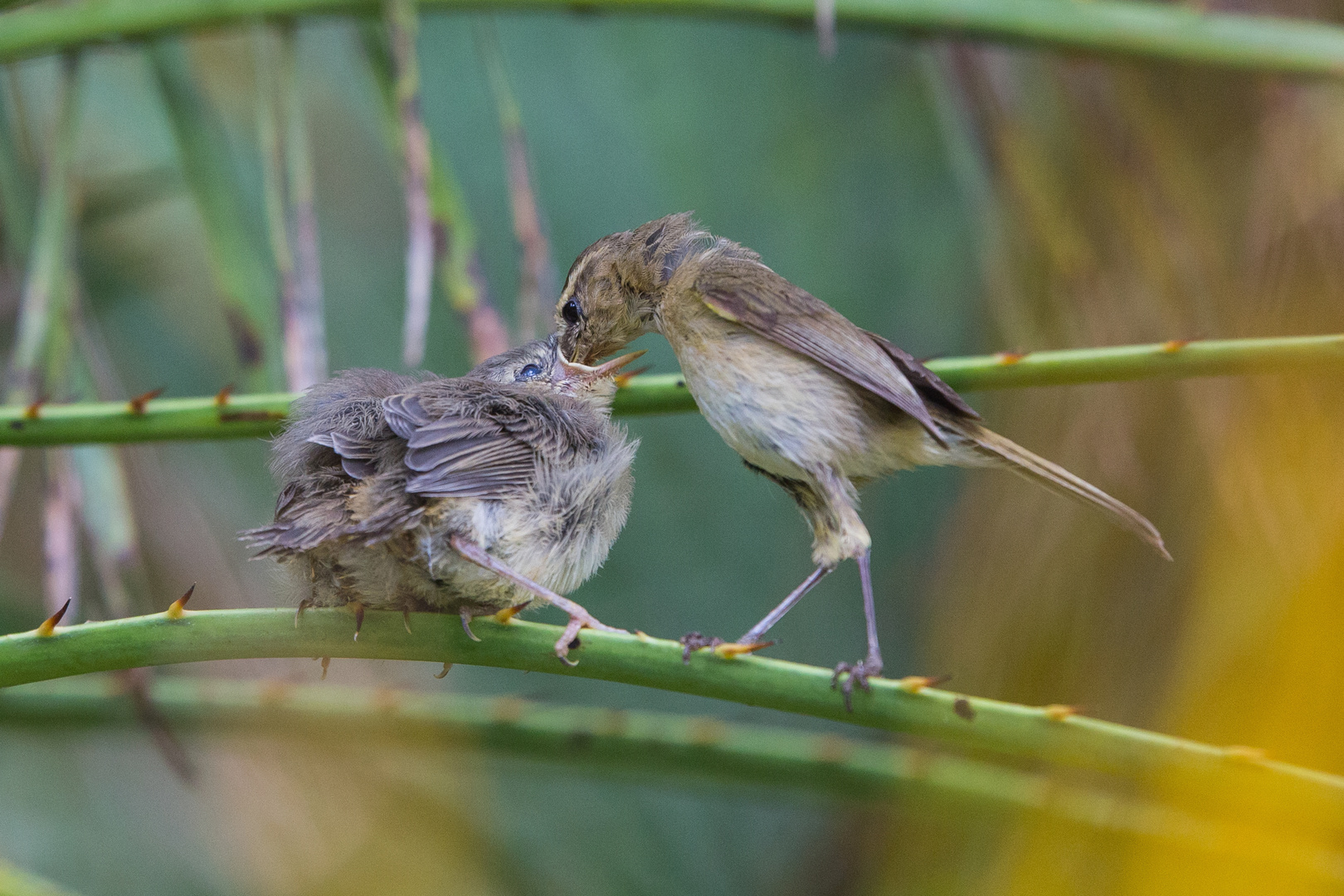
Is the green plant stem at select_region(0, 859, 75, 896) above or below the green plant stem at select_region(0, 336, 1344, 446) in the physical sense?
below

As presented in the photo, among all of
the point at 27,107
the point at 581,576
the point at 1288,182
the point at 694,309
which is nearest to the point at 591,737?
the point at 581,576

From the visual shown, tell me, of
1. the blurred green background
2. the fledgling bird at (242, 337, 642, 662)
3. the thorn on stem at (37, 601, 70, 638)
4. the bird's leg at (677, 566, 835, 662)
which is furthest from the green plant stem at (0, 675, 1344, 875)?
the thorn on stem at (37, 601, 70, 638)

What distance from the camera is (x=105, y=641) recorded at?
148 centimetres

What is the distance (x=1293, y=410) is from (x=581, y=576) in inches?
69.1

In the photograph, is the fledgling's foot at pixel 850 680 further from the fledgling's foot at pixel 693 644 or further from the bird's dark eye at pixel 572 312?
the bird's dark eye at pixel 572 312

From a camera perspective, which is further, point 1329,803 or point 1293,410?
point 1293,410

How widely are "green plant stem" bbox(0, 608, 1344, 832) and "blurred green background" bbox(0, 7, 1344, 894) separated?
0.67m

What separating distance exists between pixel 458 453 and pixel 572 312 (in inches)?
27.1

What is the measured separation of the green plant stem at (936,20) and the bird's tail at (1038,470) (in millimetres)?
1058

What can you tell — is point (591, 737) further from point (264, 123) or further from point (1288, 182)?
point (1288, 182)

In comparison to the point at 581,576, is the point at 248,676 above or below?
below

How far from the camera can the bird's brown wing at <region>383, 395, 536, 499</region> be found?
6.13 feet

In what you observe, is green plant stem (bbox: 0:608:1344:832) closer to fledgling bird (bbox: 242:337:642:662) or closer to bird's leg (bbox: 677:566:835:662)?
bird's leg (bbox: 677:566:835:662)

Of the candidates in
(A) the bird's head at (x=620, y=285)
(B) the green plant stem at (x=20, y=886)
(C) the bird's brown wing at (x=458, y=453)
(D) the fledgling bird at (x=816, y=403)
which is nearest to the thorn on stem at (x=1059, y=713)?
(D) the fledgling bird at (x=816, y=403)
